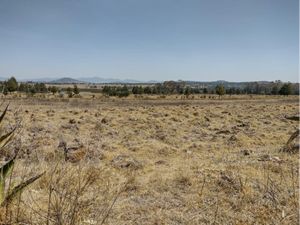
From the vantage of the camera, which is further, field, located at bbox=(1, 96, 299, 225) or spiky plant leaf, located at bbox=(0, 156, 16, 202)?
field, located at bbox=(1, 96, 299, 225)

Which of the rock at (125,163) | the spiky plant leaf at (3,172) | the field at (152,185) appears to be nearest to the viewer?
the spiky plant leaf at (3,172)

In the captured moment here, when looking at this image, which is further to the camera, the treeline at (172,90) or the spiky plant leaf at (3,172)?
the treeline at (172,90)

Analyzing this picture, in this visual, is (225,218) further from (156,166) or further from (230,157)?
(230,157)

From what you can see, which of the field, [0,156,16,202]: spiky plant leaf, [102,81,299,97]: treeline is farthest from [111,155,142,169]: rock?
[102,81,299,97]: treeline

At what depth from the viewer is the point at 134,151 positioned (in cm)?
1049

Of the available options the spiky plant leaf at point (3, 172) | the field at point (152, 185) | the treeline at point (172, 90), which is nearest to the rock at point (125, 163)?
the field at point (152, 185)

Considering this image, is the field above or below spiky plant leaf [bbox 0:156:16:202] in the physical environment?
below

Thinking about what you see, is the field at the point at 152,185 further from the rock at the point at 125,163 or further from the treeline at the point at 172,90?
the treeline at the point at 172,90

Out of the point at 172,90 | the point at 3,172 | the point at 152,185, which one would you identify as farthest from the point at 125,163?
the point at 172,90

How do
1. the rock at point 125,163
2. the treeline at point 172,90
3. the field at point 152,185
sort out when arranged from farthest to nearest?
the treeline at point 172,90 < the rock at point 125,163 < the field at point 152,185

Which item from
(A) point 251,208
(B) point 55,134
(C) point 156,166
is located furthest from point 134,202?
A: (B) point 55,134

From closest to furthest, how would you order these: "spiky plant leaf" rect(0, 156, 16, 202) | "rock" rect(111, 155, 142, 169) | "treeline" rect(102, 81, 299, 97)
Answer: "spiky plant leaf" rect(0, 156, 16, 202) < "rock" rect(111, 155, 142, 169) < "treeline" rect(102, 81, 299, 97)

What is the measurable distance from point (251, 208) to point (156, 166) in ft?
11.1

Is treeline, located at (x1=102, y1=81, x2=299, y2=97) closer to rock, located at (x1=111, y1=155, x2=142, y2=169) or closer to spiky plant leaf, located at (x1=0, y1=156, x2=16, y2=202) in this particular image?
rock, located at (x1=111, y1=155, x2=142, y2=169)
